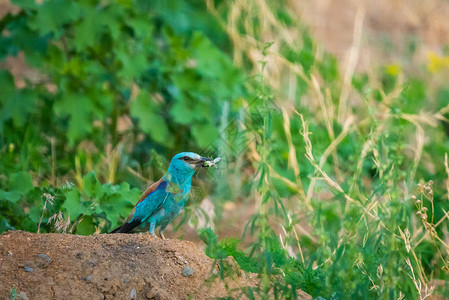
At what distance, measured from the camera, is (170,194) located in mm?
3244

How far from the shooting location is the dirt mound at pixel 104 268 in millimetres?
2887

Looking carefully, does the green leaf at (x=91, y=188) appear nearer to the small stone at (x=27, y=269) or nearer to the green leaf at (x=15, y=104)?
the small stone at (x=27, y=269)

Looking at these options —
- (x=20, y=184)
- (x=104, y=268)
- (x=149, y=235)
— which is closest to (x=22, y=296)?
(x=104, y=268)

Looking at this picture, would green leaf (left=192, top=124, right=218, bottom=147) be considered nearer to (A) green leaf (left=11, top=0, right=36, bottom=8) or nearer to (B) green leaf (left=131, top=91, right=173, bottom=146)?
(B) green leaf (left=131, top=91, right=173, bottom=146)

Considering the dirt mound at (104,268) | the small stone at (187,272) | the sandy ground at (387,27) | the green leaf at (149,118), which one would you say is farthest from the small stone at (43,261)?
the sandy ground at (387,27)

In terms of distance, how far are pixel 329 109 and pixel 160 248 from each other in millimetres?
2835

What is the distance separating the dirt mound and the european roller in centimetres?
14

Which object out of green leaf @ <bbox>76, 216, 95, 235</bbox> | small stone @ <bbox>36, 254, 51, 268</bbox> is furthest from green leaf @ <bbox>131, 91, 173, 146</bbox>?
small stone @ <bbox>36, 254, 51, 268</bbox>

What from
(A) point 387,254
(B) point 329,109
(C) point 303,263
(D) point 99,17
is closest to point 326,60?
(B) point 329,109

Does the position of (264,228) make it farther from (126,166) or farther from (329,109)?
(329,109)

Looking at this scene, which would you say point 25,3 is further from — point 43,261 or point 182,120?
point 43,261

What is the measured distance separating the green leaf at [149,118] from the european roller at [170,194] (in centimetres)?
196

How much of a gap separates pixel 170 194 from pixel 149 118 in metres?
2.16

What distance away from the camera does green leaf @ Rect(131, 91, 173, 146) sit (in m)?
5.28
